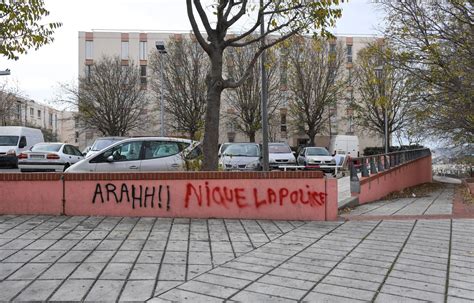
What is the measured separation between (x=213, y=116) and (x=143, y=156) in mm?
2259

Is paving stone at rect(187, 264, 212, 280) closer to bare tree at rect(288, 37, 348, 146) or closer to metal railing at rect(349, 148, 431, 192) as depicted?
metal railing at rect(349, 148, 431, 192)

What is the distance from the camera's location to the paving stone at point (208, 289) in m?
4.25

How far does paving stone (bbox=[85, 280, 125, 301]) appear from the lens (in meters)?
4.05

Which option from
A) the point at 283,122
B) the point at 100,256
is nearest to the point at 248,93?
the point at 283,122

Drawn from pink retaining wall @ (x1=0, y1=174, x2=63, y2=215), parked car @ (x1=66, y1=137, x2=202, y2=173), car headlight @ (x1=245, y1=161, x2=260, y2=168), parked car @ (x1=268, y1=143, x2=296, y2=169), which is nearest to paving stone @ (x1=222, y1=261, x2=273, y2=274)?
pink retaining wall @ (x1=0, y1=174, x2=63, y2=215)

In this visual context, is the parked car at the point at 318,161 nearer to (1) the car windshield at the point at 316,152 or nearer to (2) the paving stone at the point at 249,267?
(1) the car windshield at the point at 316,152

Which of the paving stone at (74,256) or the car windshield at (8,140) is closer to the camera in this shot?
the paving stone at (74,256)

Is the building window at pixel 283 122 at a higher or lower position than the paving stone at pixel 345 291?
higher

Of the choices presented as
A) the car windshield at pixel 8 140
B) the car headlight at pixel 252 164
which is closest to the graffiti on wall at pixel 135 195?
the car headlight at pixel 252 164

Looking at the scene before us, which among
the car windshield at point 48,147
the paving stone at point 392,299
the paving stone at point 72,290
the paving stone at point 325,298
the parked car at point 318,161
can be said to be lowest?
the paving stone at point 392,299

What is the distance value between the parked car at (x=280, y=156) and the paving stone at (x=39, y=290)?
14.2m

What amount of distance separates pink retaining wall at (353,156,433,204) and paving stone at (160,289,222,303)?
8.43 m

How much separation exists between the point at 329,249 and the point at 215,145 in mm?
4197

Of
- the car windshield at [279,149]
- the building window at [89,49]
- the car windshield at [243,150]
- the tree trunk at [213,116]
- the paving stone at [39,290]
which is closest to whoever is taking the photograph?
the paving stone at [39,290]
